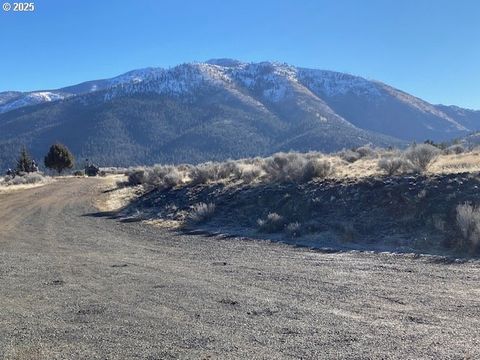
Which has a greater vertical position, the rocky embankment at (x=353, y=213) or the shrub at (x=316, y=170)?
the shrub at (x=316, y=170)

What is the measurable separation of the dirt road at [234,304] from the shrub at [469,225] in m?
1.59

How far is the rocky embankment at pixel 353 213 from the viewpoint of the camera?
15324 mm

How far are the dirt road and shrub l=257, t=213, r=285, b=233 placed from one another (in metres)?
2.77

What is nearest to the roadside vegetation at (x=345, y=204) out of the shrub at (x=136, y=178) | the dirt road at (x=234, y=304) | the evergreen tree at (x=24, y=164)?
the dirt road at (x=234, y=304)

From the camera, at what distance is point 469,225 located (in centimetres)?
1416

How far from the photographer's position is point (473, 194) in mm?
16828

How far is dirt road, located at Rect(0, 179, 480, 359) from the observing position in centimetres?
696

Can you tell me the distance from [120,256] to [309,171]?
37.2 ft

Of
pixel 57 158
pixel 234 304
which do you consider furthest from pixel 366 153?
pixel 57 158

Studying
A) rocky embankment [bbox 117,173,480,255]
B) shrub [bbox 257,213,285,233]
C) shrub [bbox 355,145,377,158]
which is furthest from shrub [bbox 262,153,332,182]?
shrub [bbox 355,145,377,158]

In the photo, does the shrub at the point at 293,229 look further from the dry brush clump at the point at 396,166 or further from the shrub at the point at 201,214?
the dry brush clump at the point at 396,166

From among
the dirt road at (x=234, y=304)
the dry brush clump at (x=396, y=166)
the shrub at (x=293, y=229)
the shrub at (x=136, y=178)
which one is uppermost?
the dry brush clump at (x=396, y=166)

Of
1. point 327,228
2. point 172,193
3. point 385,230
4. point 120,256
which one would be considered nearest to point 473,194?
point 385,230

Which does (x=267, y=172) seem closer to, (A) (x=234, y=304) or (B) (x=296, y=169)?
(B) (x=296, y=169)
